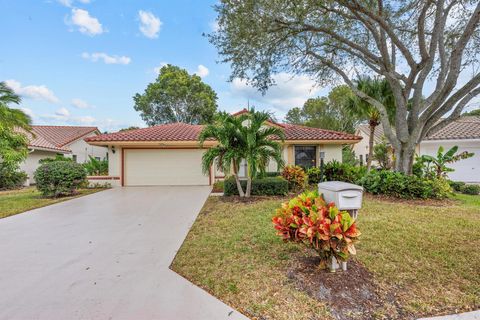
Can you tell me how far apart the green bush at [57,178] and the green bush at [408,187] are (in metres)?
12.2

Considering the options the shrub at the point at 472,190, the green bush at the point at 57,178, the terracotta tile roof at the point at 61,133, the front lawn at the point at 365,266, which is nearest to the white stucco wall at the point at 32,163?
the terracotta tile roof at the point at 61,133

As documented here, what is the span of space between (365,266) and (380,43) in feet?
30.4

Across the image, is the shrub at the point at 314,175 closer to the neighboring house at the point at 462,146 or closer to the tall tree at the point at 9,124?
the neighboring house at the point at 462,146

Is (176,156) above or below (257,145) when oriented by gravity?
below

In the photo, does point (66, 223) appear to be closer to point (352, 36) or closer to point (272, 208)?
point (272, 208)

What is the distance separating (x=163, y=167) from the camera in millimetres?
13945

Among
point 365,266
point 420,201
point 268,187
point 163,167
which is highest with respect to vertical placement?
point 163,167

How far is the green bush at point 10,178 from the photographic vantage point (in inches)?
522

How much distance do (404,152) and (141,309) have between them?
10.3 meters

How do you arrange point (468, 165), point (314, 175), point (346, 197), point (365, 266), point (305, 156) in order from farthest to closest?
point (468, 165)
point (305, 156)
point (314, 175)
point (365, 266)
point (346, 197)

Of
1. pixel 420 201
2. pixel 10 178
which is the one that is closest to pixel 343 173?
pixel 420 201

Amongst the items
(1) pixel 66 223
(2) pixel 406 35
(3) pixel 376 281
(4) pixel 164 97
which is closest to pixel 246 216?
(3) pixel 376 281

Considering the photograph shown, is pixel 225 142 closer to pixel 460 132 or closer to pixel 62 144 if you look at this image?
pixel 460 132

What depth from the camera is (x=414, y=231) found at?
5035 millimetres
